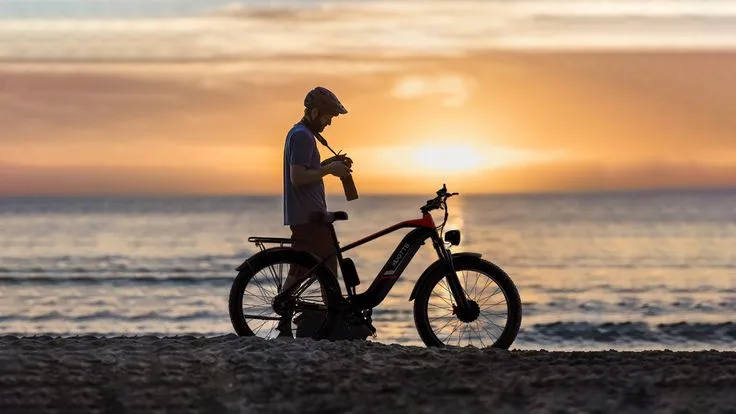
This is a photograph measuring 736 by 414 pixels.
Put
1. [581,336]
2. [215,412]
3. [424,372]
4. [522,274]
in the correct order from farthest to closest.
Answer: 1. [522,274]
2. [581,336]
3. [424,372]
4. [215,412]

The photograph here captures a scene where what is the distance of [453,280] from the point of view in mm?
7703

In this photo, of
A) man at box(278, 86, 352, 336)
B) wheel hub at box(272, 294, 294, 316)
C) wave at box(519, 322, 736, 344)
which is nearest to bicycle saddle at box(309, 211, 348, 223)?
man at box(278, 86, 352, 336)

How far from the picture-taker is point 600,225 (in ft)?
243

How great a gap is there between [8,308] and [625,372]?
66.2ft

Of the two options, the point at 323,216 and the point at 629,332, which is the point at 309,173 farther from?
the point at 629,332

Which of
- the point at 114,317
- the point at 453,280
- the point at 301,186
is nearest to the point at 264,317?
the point at 301,186

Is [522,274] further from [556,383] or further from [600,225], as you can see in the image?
[600,225]

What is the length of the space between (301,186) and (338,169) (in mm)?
347

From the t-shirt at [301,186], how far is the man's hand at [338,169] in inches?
5.6

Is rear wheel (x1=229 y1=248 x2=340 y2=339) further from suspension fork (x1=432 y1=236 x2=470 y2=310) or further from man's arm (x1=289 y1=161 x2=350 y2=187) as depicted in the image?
suspension fork (x1=432 y1=236 x2=470 y2=310)

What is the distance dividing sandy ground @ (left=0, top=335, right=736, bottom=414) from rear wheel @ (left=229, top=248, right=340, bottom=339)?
942mm

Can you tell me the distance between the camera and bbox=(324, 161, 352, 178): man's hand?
7730 mm

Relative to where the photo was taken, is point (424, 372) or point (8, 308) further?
point (8, 308)

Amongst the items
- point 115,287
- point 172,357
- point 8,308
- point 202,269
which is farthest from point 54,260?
point 172,357
